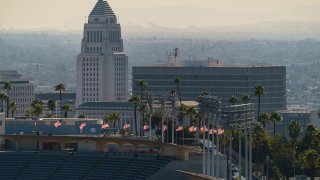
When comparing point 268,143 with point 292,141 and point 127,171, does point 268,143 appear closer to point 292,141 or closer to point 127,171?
point 292,141

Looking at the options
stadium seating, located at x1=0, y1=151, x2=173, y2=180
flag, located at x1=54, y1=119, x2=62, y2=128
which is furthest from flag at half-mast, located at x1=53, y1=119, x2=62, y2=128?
stadium seating, located at x1=0, y1=151, x2=173, y2=180

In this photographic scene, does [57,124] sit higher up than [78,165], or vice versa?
[57,124]

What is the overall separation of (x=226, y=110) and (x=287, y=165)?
33592 mm

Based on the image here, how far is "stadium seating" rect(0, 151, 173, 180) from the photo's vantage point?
128 meters

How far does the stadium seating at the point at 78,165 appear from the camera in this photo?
128500 mm

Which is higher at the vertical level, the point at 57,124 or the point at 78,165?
the point at 57,124

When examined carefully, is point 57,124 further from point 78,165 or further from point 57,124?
point 78,165

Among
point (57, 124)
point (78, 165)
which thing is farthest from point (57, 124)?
point (78, 165)

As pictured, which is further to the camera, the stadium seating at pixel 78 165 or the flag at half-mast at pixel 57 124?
the flag at half-mast at pixel 57 124

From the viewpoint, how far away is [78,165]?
132625 mm

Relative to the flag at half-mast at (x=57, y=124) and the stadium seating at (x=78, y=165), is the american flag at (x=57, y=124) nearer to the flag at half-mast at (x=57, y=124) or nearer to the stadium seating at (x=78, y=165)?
the flag at half-mast at (x=57, y=124)

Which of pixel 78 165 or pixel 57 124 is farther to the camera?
pixel 57 124

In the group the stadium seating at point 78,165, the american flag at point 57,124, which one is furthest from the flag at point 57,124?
the stadium seating at point 78,165

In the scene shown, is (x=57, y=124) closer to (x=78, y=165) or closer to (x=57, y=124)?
(x=57, y=124)
